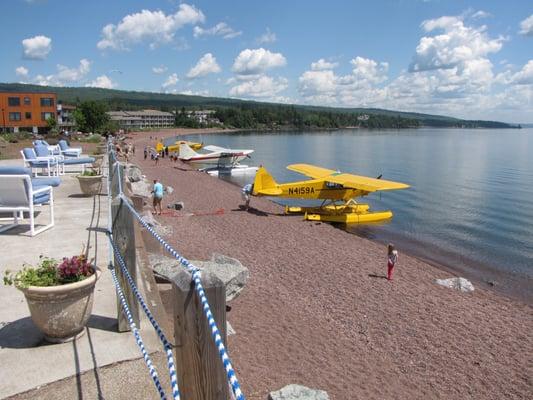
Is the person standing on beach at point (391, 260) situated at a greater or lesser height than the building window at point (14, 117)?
lesser

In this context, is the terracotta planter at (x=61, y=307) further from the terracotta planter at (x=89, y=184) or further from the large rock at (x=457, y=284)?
the large rock at (x=457, y=284)

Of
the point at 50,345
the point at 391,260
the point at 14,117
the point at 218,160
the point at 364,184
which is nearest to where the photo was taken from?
the point at 50,345

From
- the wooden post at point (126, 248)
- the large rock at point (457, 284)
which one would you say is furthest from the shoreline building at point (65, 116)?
the wooden post at point (126, 248)

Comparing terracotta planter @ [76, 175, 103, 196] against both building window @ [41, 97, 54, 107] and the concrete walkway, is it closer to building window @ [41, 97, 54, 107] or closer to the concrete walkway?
the concrete walkway

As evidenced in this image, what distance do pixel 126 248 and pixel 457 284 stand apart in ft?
35.8

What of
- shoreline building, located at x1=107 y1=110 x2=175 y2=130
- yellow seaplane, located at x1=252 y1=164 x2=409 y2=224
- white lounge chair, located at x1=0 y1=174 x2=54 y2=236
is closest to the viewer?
white lounge chair, located at x1=0 y1=174 x2=54 y2=236

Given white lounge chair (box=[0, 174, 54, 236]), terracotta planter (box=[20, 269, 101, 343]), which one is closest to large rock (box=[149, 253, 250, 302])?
white lounge chair (box=[0, 174, 54, 236])

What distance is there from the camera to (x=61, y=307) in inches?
158

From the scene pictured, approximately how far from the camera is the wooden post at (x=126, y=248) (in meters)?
4.28

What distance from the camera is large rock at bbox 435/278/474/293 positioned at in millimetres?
12398

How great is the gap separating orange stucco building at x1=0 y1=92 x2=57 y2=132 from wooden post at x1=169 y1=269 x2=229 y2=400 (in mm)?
97370

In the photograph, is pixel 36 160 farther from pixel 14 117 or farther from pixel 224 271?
pixel 14 117

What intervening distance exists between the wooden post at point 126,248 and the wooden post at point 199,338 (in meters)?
2.30

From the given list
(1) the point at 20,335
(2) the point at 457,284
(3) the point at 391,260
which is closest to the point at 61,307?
(1) the point at 20,335
